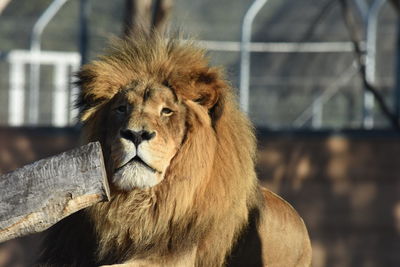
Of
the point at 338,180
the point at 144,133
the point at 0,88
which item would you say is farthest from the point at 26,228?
the point at 0,88

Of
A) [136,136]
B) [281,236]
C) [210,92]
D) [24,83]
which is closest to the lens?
[136,136]

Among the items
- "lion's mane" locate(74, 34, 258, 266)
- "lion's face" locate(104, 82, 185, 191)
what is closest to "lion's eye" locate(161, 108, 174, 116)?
"lion's face" locate(104, 82, 185, 191)

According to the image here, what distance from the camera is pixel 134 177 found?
14.4 ft

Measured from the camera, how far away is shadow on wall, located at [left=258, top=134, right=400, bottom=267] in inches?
344

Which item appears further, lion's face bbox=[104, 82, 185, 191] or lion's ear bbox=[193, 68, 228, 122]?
lion's ear bbox=[193, 68, 228, 122]

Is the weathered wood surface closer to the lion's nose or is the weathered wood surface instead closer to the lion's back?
the lion's nose

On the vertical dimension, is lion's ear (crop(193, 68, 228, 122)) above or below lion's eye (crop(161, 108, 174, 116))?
above

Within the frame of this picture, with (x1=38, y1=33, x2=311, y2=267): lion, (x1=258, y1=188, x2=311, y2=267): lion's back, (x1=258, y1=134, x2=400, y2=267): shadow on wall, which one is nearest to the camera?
(x1=38, y1=33, x2=311, y2=267): lion

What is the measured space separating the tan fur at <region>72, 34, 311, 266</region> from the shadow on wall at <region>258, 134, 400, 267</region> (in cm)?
381

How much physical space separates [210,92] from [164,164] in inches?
18.8

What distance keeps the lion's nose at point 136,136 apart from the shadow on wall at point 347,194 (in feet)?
14.4

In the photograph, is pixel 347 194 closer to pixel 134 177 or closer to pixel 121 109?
pixel 121 109

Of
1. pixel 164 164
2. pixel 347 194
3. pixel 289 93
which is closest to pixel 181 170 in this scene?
pixel 164 164

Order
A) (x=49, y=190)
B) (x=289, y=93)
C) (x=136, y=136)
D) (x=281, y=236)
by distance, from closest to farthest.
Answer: (x=49, y=190)
(x=136, y=136)
(x=281, y=236)
(x=289, y=93)
